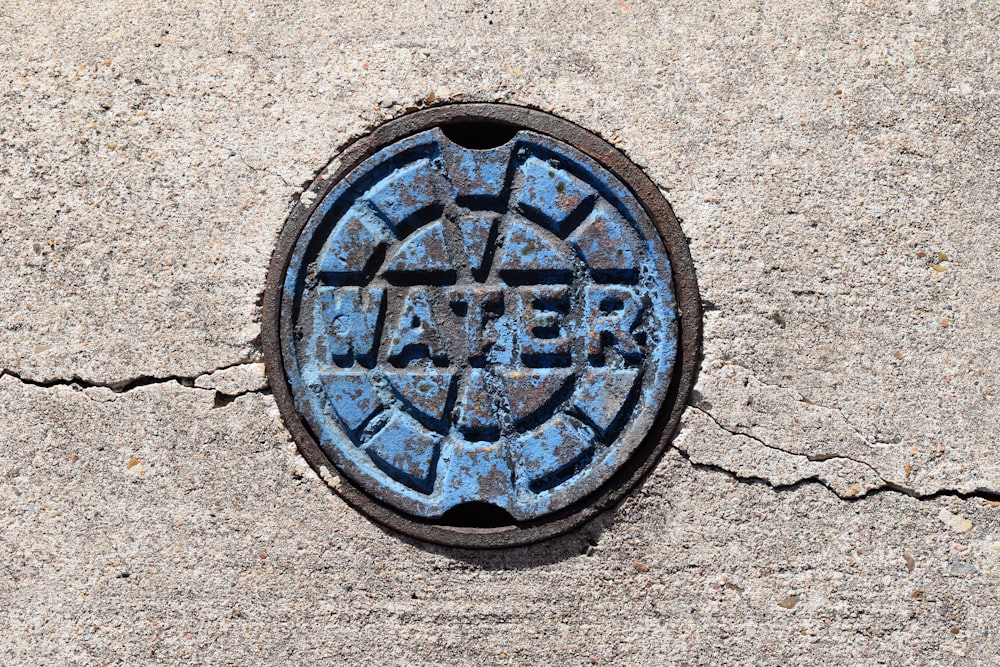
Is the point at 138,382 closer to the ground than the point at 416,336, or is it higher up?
closer to the ground

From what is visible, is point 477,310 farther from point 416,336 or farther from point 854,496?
point 854,496

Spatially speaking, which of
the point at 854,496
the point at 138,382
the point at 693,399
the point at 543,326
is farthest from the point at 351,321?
the point at 854,496

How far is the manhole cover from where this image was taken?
187 centimetres

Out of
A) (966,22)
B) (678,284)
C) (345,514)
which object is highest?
(966,22)

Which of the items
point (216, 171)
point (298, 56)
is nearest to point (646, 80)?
point (298, 56)

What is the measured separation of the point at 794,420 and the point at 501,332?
2.47ft

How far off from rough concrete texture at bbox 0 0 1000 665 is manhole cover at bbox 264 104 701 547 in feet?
0.25

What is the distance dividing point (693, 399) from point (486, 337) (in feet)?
1.75

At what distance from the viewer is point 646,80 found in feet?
6.46

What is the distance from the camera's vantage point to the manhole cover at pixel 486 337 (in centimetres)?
187

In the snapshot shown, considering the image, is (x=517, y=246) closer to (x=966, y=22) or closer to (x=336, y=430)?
(x=336, y=430)

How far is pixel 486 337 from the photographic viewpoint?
1875 mm

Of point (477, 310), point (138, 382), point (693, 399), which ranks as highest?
point (477, 310)

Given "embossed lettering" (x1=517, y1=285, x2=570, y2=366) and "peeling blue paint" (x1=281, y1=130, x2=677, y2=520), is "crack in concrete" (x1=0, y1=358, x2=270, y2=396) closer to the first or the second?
"peeling blue paint" (x1=281, y1=130, x2=677, y2=520)
